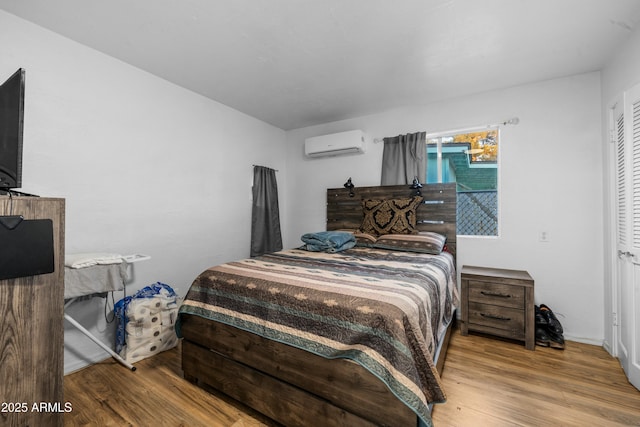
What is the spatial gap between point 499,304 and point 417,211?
50.4 inches

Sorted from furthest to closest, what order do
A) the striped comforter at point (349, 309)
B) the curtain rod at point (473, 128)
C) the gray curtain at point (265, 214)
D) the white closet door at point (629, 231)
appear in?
the gray curtain at point (265, 214)
the curtain rod at point (473, 128)
the white closet door at point (629, 231)
the striped comforter at point (349, 309)

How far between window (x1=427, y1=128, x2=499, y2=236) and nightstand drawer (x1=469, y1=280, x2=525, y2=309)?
753 mm

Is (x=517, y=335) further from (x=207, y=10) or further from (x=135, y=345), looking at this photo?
(x=207, y=10)

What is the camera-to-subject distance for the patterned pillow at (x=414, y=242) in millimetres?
2754

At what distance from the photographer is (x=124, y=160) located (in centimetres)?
247

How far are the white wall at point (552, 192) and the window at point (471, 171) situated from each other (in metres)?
0.16

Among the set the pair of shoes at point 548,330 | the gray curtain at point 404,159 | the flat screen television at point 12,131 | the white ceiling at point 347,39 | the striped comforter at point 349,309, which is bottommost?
the pair of shoes at point 548,330

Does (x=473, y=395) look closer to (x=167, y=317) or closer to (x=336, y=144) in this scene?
(x=167, y=317)

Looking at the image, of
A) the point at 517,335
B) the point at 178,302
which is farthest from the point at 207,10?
the point at 517,335

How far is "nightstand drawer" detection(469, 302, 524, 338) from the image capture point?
2482mm

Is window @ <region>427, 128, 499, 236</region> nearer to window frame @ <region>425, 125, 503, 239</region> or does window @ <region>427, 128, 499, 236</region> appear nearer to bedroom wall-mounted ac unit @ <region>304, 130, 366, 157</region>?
window frame @ <region>425, 125, 503, 239</region>

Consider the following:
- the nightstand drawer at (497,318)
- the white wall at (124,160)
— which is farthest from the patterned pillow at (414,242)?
the white wall at (124,160)

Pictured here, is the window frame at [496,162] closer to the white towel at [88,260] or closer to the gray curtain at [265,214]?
the gray curtain at [265,214]

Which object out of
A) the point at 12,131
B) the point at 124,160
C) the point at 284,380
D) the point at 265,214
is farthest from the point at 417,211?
the point at 12,131
